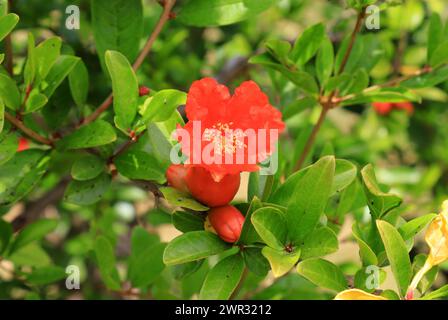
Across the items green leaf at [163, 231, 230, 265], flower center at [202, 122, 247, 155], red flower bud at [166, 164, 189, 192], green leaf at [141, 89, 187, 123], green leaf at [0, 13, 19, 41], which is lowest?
green leaf at [163, 231, 230, 265]

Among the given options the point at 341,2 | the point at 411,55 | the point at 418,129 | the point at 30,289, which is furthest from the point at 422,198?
the point at 30,289

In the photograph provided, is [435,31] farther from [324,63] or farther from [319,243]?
[319,243]

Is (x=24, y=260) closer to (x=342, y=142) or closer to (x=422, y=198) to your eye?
(x=342, y=142)

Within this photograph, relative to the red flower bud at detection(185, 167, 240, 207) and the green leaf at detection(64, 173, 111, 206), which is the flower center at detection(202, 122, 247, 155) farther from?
the green leaf at detection(64, 173, 111, 206)

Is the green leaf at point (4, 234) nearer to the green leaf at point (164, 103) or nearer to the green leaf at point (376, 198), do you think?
the green leaf at point (164, 103)

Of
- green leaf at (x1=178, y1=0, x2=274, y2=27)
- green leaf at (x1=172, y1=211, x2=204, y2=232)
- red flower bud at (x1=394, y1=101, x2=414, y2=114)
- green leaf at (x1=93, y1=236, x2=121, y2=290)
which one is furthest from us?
red flower bud at (x1=394, y1=101, x2=414, y2=114)

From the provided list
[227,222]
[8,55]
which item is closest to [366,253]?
[227,222]

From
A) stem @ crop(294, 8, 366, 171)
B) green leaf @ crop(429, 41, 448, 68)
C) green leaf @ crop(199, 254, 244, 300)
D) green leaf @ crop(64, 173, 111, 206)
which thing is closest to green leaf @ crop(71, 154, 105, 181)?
green leaf @ crop(64, 173, 111, 206)
